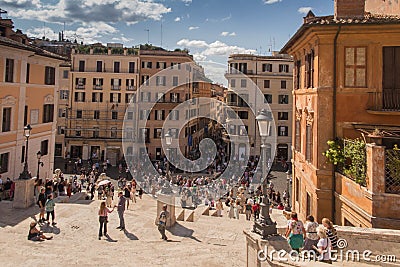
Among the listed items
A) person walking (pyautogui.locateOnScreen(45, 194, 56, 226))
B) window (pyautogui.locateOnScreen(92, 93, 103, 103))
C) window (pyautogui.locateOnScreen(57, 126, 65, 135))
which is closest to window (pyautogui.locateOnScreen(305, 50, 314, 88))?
person walking (pyautogui.locateOnScreen(45, 194, 56, 226))

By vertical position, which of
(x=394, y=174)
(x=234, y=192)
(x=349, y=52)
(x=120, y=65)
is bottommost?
(x=234, y=192)

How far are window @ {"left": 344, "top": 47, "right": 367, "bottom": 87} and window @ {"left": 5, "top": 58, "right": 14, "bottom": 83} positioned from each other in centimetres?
1960

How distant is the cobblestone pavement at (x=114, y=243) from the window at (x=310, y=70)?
23.0 ft

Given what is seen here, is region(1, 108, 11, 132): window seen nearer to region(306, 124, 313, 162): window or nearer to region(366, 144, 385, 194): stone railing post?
region(306, 124, 313, 162): window

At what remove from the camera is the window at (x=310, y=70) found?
1542 centimetres

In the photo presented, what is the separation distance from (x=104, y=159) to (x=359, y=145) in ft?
132

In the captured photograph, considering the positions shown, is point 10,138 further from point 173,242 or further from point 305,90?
point 305,90

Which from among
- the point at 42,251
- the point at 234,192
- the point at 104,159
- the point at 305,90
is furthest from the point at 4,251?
the point at 104,159

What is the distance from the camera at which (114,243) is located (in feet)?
39.0

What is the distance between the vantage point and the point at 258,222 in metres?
8.42

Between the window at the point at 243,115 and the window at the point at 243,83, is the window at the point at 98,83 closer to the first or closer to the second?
the window at the point at 243,83

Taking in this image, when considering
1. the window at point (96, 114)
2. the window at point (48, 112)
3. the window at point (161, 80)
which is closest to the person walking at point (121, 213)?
the window at point (48, 112)

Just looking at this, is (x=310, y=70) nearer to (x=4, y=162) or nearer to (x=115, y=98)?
(x=4, y=162)

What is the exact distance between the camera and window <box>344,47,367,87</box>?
13.9m
